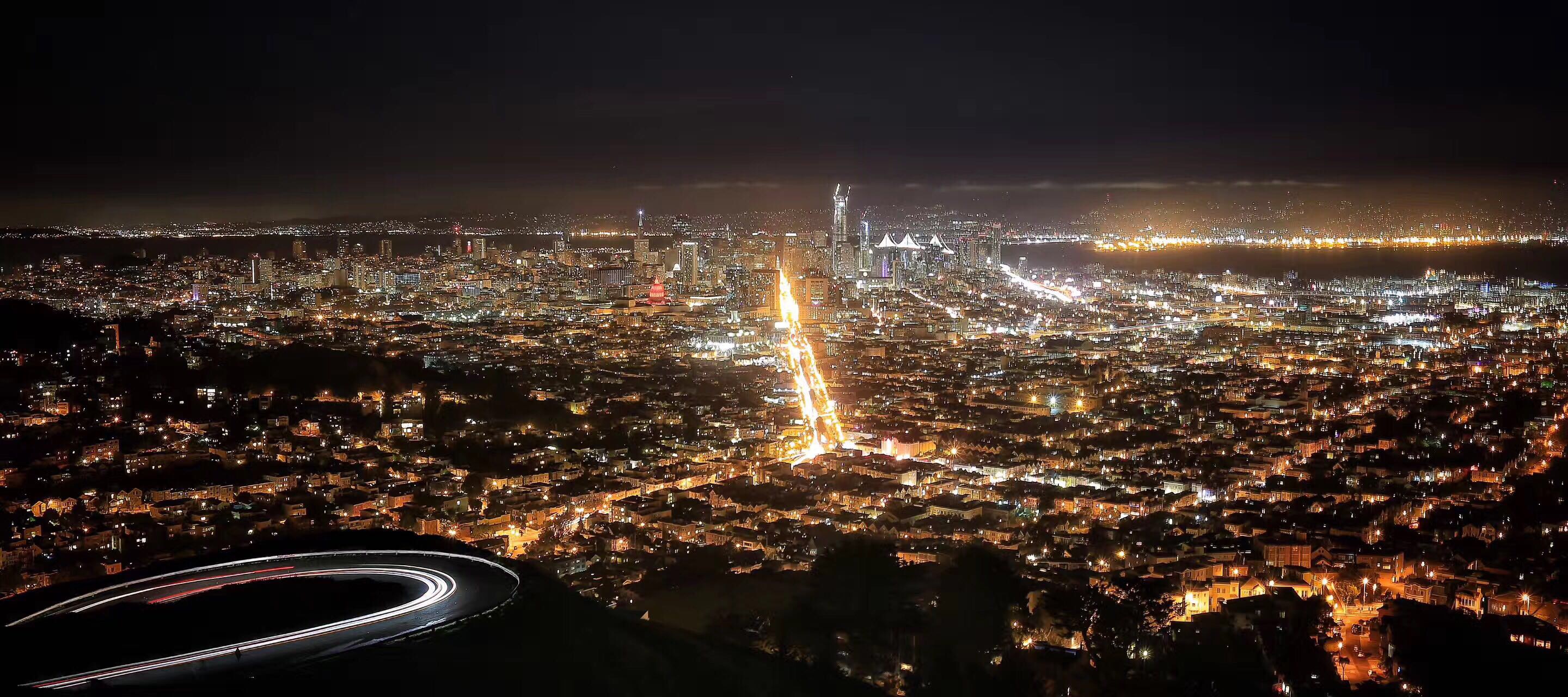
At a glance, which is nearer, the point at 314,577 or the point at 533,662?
the point at 533,662

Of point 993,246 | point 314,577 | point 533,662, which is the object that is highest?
point 993,246

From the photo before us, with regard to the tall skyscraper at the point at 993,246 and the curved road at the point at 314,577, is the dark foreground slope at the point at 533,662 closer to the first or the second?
the curved road at the point at 314,577

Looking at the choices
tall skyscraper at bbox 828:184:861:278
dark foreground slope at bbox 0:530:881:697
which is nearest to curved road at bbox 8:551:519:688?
dark foreground slope at bbox 0:530:881:697

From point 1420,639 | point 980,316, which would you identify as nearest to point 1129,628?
point 1420,639

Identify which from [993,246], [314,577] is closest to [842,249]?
[993,246]

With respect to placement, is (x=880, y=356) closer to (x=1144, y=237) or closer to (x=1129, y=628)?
(x=1129, y=628)

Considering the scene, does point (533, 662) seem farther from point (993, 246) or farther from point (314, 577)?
point (993, 246)
